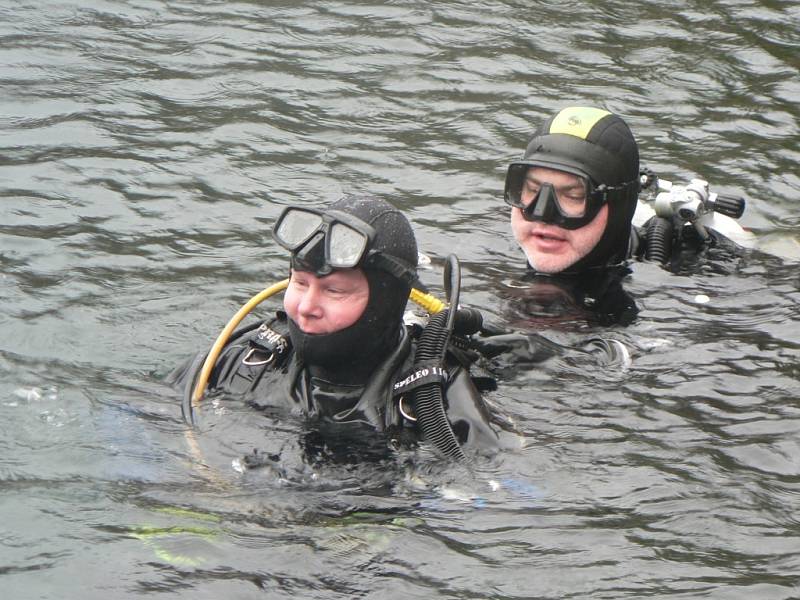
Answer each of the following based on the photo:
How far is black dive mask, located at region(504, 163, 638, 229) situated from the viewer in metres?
6.71

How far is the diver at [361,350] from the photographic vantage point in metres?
4.95

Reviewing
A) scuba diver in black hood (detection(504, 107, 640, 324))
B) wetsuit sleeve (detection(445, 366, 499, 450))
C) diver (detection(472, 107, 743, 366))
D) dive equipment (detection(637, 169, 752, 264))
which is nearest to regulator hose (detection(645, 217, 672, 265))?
dive equipment (detection(637, 169, 752, 264))

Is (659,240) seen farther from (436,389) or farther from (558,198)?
(436,389)

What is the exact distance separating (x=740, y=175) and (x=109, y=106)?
433 centimetres

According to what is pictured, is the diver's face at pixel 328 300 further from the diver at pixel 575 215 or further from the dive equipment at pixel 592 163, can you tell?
the dive equipment at pixel 592 163

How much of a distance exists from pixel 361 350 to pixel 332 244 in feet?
1.49

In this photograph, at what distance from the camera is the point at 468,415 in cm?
509

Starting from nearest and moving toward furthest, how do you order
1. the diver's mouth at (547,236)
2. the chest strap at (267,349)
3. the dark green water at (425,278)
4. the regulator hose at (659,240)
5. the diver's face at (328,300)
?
the dark green water at (425,278) → the diver's face at (328,300) → the chest strap at (267,349) → the diver's mouth at (547,236) → the regulator hose at (659,240)

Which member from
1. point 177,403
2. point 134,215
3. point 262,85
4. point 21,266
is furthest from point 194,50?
point 177,403

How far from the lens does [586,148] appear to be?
6762mm

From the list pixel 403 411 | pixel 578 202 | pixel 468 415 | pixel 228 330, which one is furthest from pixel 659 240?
pixel 228 330

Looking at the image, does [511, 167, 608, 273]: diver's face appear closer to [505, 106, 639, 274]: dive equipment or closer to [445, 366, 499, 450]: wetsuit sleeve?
[505, 106, 639, 274]: dive equipment

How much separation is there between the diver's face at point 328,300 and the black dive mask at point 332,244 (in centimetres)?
7

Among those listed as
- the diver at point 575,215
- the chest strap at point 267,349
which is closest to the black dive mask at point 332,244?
the chest strap at point 267,349
